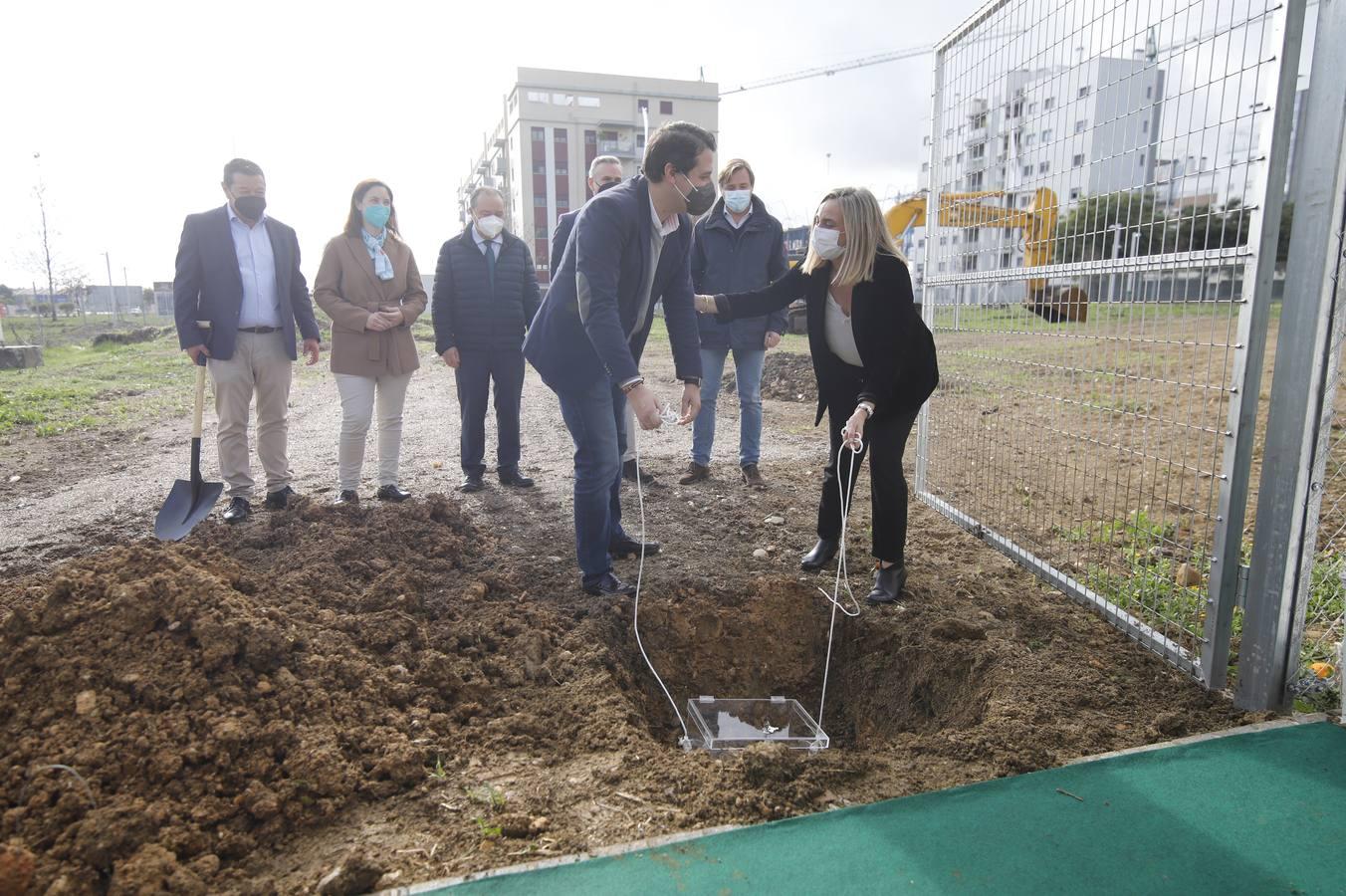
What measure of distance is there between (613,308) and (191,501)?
2.84 m

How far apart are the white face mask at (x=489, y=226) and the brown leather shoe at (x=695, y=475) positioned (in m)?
2.09

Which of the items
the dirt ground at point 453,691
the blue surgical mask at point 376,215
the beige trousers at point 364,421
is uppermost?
the blue surgical mask at point 376,215

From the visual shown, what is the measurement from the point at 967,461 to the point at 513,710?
10.7 ft

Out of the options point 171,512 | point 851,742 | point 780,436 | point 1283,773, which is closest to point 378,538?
point 171,512

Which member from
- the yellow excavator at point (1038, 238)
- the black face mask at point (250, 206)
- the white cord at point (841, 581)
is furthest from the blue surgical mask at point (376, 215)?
the white cord at point (841, 581)

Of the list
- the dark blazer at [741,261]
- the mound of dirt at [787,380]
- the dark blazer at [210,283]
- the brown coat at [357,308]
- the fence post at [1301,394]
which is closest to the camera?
the fence post at [1301,394]

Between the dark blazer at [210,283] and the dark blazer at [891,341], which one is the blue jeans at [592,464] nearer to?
the dark blazer at [891,341]

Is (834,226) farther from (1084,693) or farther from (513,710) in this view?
(513,710)

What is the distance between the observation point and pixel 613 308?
328cm

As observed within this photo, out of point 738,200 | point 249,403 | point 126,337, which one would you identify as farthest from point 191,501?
point 126,337

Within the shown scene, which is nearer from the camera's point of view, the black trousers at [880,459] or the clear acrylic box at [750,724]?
the clear acrylic box at [750,724]

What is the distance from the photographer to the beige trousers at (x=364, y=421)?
500 cm

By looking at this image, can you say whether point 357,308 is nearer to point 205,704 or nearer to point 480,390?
point 480,390

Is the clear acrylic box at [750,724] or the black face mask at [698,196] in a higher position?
the black face mask at [698,196]
